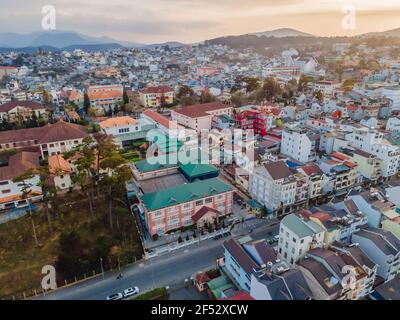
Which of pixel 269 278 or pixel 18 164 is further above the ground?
pixel 18 164

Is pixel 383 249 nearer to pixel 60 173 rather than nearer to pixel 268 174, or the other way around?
pixel 268 174

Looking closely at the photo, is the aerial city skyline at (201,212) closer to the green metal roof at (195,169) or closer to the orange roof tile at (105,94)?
the green metal roof at (195,169)

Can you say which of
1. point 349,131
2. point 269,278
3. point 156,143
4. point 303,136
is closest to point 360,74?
point 349,131

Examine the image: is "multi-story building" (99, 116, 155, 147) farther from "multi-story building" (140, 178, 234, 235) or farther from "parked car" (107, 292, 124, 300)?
"parked car" (107, 292, 124, 300)

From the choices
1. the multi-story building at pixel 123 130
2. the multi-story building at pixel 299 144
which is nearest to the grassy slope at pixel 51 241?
the multi-story building at pixel 123 130

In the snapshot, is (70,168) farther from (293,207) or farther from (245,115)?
(245,115)

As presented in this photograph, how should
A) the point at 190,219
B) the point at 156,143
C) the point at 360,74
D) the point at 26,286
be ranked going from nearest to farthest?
1. the point at 26,286
2. the point at 190,219
3. the point at 156,143
4. the point at 360,74

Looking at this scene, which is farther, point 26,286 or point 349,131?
point 349,131
